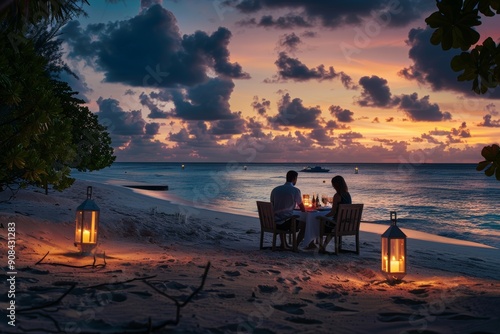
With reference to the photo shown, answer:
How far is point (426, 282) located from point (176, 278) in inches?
135

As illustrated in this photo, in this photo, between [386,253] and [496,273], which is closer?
[386,253]

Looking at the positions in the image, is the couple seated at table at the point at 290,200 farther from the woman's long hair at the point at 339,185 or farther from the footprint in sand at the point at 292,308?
the footprint in sand at the point at 292,308

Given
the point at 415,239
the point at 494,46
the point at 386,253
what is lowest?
the point at 415,239

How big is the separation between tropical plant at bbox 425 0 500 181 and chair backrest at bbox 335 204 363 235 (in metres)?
5.58

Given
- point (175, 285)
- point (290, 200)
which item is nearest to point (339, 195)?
point (290, 200)

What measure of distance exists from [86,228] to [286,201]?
3.61 meters

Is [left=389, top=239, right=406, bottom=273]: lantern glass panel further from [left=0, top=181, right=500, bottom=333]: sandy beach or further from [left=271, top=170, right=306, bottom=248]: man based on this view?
[left=271, top=170, right=306, bottom=248]: man

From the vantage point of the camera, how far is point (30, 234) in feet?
25.4

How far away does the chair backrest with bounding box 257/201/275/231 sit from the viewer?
891cm

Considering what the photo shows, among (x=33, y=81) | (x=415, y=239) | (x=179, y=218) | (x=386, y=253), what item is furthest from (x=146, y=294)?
(x=415, y=239)

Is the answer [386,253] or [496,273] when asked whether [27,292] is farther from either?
[496,273]

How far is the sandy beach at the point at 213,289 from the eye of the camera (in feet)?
12.3

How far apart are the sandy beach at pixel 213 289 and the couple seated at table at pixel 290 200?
0.63 m

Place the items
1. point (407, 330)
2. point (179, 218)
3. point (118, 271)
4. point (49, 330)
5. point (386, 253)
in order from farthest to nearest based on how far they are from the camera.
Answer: point (179, 218) → point (386, 253) → point (118, 271) → point (407, 330) → point (49, 330)
